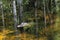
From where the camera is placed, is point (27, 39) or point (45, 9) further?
point (45, 9)

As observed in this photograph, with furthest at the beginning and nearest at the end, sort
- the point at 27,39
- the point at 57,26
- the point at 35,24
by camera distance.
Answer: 1. the point at 35,24
2. the point at 27,39
3. the point at 57,26

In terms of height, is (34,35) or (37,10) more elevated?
(37,10)

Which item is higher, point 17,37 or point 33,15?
point 33,15

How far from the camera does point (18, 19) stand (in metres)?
7.82

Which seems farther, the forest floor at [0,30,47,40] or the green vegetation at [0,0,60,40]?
the green vegetation at [0,0,60,40]

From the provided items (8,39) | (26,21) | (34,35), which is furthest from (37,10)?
(8,39)

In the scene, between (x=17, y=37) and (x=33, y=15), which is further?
(x=33, y=15)

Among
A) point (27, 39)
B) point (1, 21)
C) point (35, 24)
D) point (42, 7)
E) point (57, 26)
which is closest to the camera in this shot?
point (57, 26)

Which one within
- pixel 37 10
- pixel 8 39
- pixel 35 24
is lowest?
pixel 8 39

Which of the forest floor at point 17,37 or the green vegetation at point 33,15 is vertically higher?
the green vegetation at point 33,15

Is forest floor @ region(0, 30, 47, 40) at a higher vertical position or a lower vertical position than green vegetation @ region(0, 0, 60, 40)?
lower

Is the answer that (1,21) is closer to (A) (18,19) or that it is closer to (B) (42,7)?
(A) (18,19)

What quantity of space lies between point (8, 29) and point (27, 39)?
43.0 inches

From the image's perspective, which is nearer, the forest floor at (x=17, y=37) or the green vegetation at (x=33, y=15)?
the forest floor at (x=17, y=37)
